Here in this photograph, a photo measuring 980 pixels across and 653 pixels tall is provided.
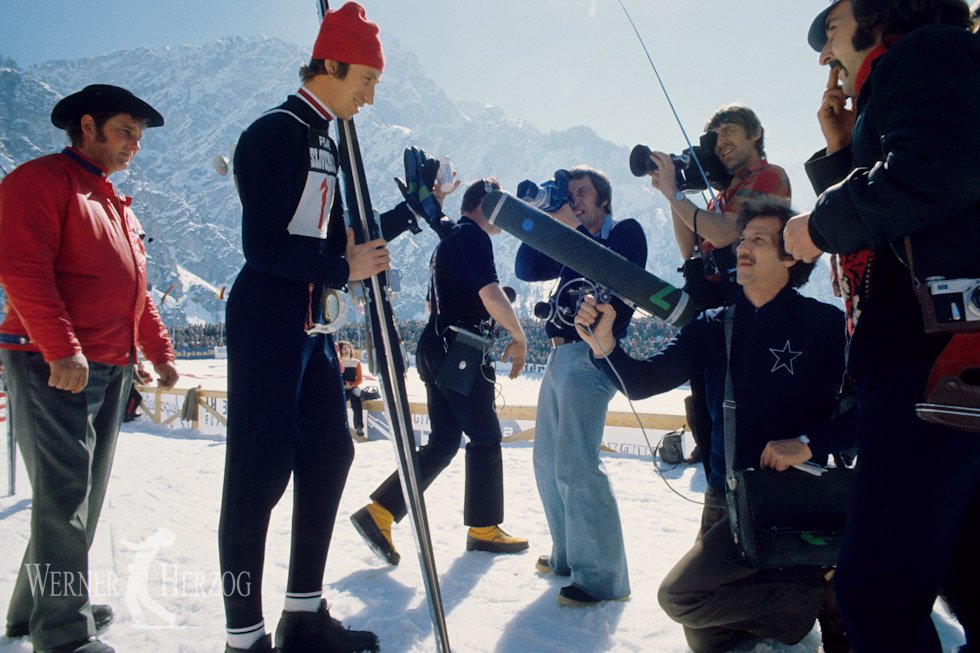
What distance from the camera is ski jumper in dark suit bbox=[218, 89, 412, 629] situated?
6.10 feet

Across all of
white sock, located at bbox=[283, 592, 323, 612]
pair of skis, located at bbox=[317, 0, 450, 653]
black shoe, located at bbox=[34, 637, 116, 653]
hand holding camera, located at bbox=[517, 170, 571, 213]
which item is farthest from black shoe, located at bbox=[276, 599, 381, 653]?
hand holding camera, located at bbox=[517, 170, 571, 213]

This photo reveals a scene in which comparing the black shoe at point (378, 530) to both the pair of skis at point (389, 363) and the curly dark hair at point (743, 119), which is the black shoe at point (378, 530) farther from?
the curly dark hair at point (743, 119)

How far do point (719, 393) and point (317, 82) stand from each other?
2069 mm

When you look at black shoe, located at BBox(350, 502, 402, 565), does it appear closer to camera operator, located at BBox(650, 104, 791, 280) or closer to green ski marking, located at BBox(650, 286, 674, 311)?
green ski marking, located at BBox(650, 286, 674, 311)

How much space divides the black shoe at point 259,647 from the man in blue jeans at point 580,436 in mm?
1267

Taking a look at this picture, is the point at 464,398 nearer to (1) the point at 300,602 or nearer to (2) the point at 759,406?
(1) the point at 300,602

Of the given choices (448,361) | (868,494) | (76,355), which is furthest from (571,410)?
(76,355)

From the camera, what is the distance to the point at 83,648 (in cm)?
195

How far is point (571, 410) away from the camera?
2650 mm

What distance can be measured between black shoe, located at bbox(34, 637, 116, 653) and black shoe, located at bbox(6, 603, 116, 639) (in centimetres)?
17

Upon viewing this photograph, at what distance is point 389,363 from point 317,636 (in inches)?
42.2

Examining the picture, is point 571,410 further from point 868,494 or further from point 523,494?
point 523,494

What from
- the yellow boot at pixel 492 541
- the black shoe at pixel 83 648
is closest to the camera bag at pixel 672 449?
the yellow boot at pixel 492 541

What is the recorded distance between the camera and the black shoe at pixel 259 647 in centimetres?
184
